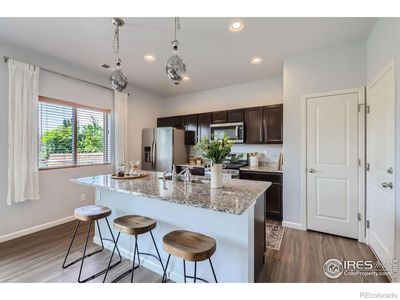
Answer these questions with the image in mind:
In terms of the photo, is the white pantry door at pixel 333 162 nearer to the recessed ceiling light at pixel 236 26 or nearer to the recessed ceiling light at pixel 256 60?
the recessed ceiling light at pixel 256 60

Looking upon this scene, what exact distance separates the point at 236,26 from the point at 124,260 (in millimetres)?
3080

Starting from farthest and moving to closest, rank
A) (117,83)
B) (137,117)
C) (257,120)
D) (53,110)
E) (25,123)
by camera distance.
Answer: (137,117), (257,120), (53,110), (25,123), (117,83)

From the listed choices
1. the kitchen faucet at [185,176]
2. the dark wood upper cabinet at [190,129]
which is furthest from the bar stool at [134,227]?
the dark wood upper cabinet at [190,129]

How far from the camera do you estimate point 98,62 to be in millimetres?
3316

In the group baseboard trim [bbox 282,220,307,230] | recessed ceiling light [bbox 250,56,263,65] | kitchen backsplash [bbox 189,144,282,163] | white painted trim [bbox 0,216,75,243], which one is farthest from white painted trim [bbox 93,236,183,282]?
recessed ceiling light [bbox 250,56,263,65]

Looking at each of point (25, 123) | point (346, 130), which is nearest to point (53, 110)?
point (25, 123)

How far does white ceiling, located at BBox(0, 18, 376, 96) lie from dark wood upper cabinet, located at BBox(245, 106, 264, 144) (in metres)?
0.83

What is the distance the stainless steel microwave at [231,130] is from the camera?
406 cm

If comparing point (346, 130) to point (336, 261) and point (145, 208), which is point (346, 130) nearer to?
point (336, 261)

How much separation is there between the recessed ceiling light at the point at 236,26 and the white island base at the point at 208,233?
6.51 ft

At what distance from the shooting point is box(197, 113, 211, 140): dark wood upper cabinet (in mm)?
4555
